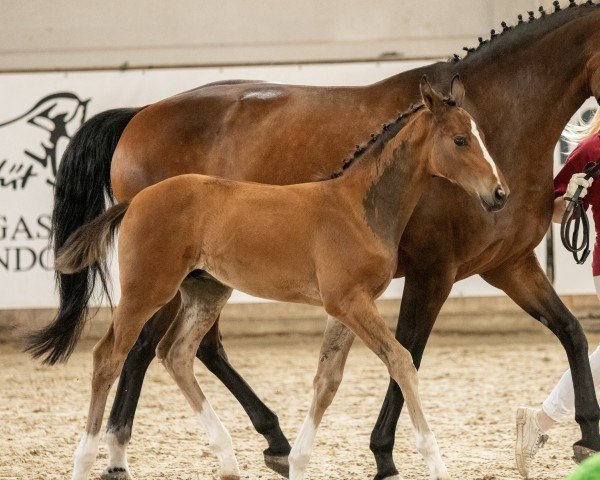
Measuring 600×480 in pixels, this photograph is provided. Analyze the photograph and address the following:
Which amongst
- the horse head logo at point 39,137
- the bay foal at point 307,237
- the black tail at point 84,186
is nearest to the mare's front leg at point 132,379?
the black tail at point 84,186

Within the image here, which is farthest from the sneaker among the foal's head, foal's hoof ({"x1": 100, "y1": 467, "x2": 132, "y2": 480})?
foal's hoof ({"x1": 100, "y1": 467, "x2": 132, "y2": 480})

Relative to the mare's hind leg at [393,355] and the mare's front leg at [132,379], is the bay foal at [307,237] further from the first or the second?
the mare's front leg at [132,379]

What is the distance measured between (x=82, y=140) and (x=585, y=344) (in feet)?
8.58

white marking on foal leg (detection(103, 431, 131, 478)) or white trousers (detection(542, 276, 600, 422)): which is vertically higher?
white trousers (detection(542, 276, 600, 422))

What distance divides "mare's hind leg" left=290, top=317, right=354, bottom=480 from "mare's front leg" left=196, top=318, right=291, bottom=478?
2.41ft

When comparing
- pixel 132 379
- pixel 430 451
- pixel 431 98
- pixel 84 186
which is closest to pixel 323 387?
pixel 430 451

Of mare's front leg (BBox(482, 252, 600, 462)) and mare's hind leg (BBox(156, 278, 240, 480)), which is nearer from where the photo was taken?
mare's hind leg (BBox(156, 278, 240, 480))

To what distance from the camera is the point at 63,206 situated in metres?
5.29

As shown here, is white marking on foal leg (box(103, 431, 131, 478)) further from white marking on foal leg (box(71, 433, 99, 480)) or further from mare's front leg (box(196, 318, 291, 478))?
white marking on foal leg (box(71, 433, 99, 480))

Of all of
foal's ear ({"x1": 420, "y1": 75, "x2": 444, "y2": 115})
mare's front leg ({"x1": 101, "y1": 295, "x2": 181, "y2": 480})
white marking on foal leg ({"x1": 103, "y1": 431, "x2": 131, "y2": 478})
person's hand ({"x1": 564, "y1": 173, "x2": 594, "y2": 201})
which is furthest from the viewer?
mare's front leg ({"x1": 101, "y1": 295, "x2": 181, "y2": 480})

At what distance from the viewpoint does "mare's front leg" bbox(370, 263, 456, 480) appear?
4355 millimetres

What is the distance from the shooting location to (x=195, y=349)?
A: 4.24 m

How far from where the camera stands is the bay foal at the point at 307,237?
3719mm

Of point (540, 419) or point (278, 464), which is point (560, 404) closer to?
point (540, 419)
